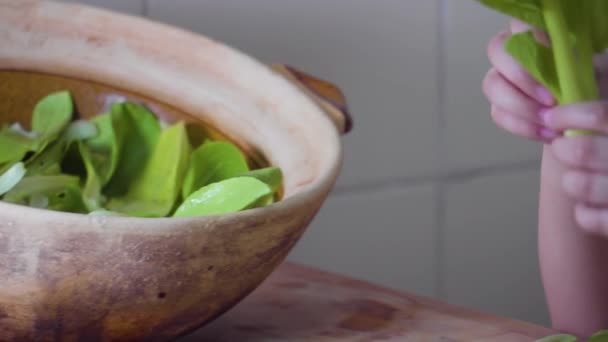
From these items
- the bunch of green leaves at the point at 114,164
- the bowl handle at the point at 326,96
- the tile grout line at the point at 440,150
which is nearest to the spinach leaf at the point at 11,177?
the bunch of green leaves at the point at 114,164

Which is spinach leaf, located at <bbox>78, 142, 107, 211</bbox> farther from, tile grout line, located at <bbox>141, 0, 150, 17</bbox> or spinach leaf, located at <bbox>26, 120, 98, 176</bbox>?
tile grout line, located at <bbox>141, 0, 150, 17</bbox>

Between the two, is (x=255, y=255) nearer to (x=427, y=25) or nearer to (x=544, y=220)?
(x=544, y=220)

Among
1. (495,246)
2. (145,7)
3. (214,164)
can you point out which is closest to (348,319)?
(214,164)

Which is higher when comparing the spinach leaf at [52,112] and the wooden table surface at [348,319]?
the spinach leaf at [52,112]

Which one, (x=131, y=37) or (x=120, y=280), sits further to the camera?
(x=131, y=37)

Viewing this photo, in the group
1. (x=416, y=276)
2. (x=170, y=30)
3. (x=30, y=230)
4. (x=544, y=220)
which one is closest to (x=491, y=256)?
(x=416, y=276)

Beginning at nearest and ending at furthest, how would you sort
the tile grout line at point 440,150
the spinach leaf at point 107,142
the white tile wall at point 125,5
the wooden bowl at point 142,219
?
1. the wooden bowl at point 142,219
2. the spinach leaf at point 107,142
3. the white tile wall at point 125,5
4. the tile grout line at point 440,150

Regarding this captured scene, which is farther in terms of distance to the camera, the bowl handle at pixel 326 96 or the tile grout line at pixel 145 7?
the tile grout line at pixel 145 7

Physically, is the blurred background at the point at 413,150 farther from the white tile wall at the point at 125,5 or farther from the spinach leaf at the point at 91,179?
the spinach leaf at the point at 91,179

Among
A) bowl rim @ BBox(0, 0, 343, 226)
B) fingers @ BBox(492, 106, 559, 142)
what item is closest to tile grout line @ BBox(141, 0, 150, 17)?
bowl rim @ BBox(0, 0, 343, 226)
